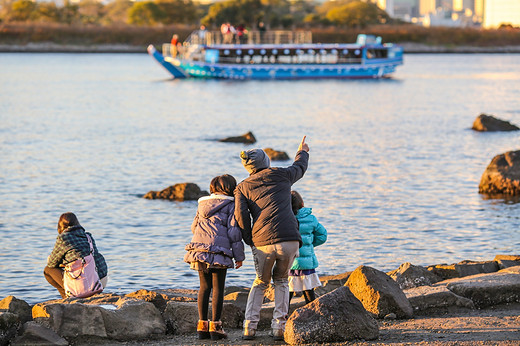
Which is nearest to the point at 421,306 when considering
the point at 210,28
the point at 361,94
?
the point at 361,94

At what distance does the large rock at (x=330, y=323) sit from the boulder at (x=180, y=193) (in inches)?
433

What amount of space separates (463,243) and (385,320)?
6.39 m

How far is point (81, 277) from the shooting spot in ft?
27.3

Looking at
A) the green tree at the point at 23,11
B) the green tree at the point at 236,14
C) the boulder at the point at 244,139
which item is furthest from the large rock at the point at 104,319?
the green tree at the point at 23,11

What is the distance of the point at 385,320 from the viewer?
7.92m

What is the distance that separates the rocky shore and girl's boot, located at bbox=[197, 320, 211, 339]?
0.09 meters

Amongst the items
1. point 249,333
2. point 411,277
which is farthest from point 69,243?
point 411,277

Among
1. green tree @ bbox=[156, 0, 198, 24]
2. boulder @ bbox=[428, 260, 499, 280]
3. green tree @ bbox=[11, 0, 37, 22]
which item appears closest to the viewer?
boulder @ bbox=[428, 260, 499, 280]

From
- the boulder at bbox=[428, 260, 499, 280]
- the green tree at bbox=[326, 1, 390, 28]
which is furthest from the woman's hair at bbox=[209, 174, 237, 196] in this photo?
the green tree at bbox=[326, 1, 390, 28]

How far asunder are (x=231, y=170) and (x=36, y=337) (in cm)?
1592

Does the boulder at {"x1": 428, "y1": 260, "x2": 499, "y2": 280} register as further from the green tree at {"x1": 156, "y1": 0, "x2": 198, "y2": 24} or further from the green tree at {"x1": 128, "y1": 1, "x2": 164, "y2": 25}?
the green tree at {"x1": 128, "y1": 1, "x2": 164, "y2": 25}

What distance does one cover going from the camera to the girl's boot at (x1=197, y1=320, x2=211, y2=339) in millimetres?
7293

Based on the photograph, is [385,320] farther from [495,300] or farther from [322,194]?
[322,194]

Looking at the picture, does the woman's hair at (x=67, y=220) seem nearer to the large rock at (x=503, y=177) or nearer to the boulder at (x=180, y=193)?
the boulder at (x=180, y=193)
